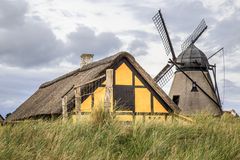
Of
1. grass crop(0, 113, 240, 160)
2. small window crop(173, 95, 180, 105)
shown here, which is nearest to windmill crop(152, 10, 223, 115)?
small window crop(173, 95, 180, 105)

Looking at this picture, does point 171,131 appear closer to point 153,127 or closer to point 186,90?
point 153,127

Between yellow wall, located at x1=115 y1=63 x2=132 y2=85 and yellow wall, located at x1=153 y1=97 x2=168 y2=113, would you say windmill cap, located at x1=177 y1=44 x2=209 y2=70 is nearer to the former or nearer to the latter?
yellow wall, located at x1=153 y1=97 x2=168 y2=113

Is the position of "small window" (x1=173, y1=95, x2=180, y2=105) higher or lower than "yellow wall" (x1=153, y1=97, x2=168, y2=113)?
higher

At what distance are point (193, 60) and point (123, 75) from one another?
10.1 m

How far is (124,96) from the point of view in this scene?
19453 millimetres

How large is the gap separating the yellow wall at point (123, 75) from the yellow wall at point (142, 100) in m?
0.61

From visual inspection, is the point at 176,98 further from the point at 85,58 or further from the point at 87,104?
the point at 87,104

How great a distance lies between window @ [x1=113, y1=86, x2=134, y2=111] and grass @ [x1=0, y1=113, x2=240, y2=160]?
9207 mm

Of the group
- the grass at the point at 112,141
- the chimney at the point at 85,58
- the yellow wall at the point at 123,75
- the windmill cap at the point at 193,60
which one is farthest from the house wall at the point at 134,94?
the grass at the point at 112,141

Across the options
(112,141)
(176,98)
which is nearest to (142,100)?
(176,98)

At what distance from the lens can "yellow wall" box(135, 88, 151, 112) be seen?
1980cm

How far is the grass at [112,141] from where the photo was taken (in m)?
7.75

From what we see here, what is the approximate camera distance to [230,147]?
938cm

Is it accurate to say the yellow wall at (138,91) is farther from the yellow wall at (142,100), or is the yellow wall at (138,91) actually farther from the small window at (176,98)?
the small window at (176,98)
